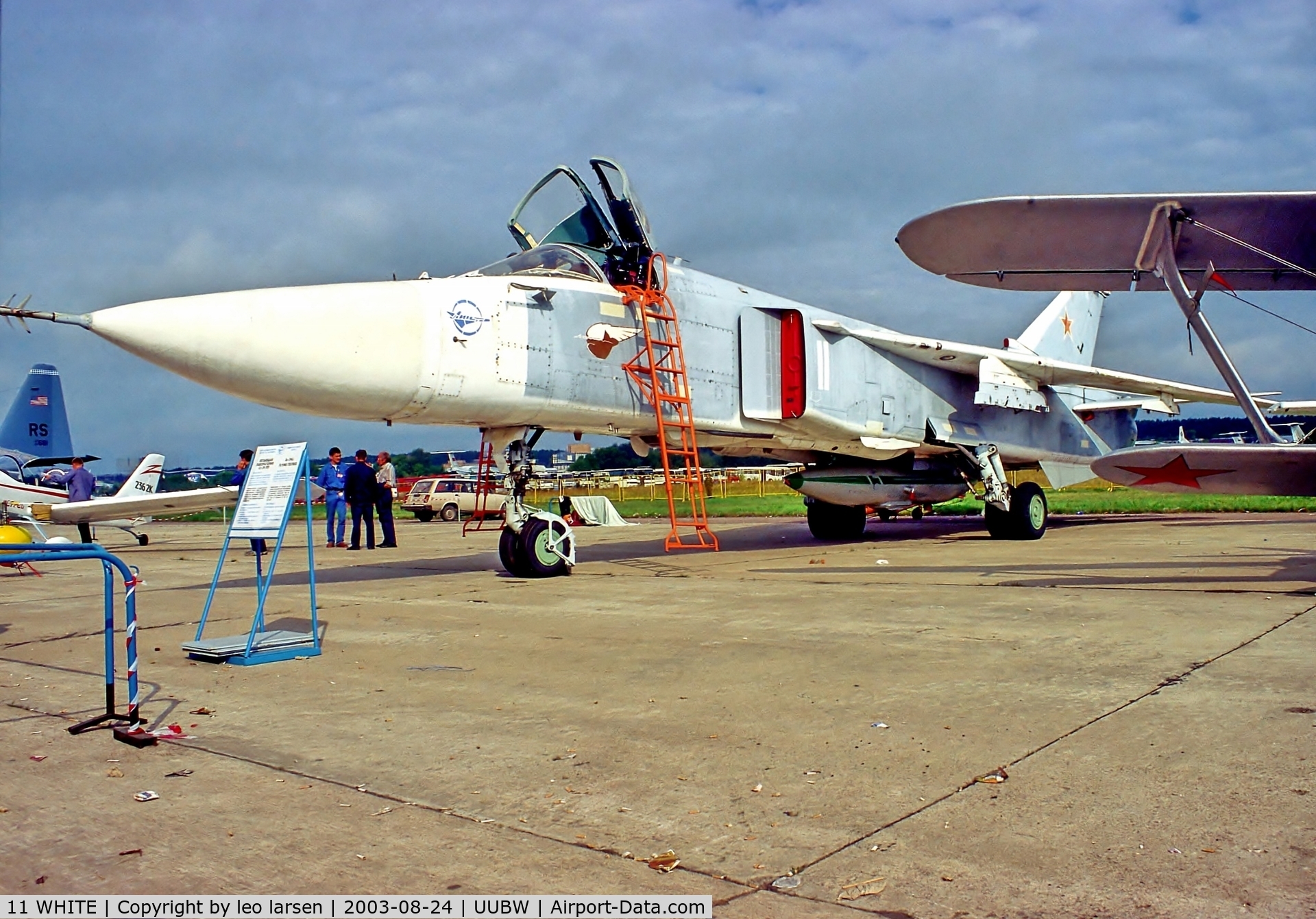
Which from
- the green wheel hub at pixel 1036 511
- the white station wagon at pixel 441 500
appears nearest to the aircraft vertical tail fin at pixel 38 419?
the white station wagon at pixel 441 500

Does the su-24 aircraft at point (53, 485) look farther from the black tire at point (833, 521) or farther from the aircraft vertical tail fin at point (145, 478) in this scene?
the black tire at point (833, 521)

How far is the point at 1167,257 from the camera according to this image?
8.69 m

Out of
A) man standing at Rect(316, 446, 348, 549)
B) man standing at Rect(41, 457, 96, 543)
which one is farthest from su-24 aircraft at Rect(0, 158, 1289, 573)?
man standing at Rect(41, 457, 96, 543)

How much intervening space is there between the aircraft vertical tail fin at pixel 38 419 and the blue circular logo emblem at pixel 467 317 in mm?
22344

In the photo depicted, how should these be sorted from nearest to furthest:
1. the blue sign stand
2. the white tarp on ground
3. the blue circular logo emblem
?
the blue sign stand → the blue circular logo emblem → the white tarp on ground

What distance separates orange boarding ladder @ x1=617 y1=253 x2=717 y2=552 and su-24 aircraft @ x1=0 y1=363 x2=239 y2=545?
760cm

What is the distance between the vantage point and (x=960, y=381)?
14.8 metres

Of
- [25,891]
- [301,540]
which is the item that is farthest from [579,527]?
[25,891]

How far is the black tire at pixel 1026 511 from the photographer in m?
13.8

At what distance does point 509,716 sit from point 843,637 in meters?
2.49

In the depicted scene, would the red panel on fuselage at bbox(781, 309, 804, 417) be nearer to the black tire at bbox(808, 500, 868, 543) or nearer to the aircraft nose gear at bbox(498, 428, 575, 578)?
the aircraft nose gear at bbox(498, 428, 575, 578)

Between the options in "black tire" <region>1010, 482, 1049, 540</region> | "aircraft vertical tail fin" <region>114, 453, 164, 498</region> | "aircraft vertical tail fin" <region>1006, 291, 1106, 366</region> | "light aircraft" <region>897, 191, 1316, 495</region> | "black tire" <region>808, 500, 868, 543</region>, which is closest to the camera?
"light aircraft" <region>897, 191, 1316, 495</region>

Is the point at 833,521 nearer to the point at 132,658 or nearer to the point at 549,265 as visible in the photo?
the point at 549,265

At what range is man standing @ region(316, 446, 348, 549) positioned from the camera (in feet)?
58.1
